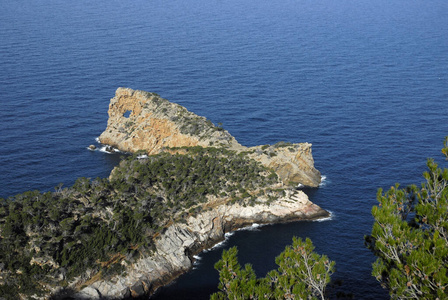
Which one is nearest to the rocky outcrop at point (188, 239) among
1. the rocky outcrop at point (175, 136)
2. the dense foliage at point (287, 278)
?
the rocky outcrop at point (175, 136)

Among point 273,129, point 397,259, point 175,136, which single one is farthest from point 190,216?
point 397,259

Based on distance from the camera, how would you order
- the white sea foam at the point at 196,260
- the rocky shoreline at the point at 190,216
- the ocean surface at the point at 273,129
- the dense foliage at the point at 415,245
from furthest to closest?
1. the ocean surface at the point at 273,129
2. the white sea foam at the point at 196,260
3. the rocky shoreline at the point at 190,216
4. the dense foliage at the point at 415,245

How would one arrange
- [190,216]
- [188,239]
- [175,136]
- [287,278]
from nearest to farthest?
[287,278] < [188,239] < [190,216] < [175,136]

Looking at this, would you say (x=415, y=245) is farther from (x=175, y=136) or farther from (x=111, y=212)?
(x=175, y=136)

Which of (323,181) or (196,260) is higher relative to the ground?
(323,181)

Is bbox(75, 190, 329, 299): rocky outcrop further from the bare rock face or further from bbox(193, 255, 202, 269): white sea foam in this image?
the bare rock face

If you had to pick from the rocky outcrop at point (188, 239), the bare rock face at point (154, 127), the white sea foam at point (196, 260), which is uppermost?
the bare rock face at point (154, 127)

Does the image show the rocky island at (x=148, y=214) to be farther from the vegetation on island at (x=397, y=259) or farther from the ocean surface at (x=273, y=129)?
the vegetation on island at (x=397, y=259)
